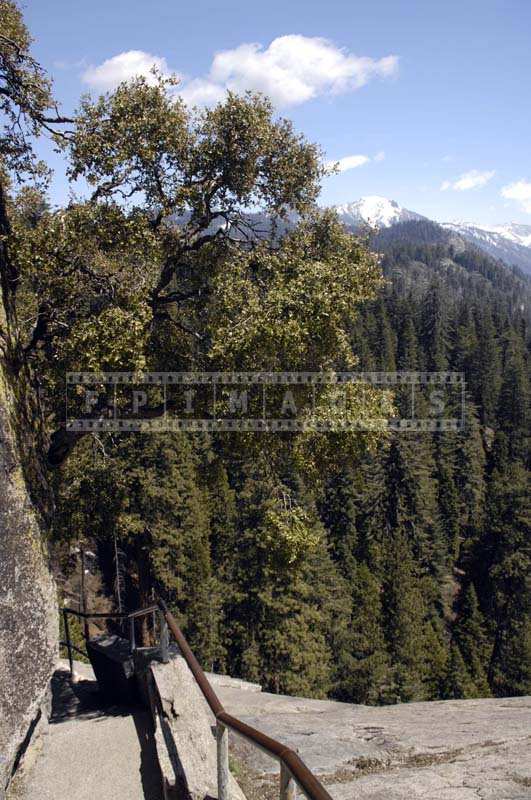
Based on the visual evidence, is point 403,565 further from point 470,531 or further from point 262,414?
point 262,414

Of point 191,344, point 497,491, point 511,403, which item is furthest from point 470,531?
point 191,344

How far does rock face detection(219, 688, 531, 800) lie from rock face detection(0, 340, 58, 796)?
2.78m

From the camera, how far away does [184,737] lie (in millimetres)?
7555

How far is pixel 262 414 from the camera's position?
33.1ft

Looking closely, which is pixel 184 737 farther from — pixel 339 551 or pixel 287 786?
pixel 339 551

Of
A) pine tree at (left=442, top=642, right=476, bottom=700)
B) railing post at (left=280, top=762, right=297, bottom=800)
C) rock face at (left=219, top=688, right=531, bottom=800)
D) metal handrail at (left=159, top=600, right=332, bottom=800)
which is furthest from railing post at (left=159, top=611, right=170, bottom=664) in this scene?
pine tree at (left=442, top=642, right=476, bottom=700)

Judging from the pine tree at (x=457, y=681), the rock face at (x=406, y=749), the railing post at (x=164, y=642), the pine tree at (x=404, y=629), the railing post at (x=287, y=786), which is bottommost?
the pine tree at (x=457, y=681)

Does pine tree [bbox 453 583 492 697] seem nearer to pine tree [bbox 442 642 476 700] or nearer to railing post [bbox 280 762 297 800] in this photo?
pine tree [bbox 442 642 476 700]

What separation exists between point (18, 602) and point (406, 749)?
5.48 metres

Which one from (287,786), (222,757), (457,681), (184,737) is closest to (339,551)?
(457,681)

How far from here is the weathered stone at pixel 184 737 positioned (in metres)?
6.53

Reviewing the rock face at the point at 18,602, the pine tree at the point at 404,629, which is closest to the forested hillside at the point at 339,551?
the pine tree at the point at 404,629

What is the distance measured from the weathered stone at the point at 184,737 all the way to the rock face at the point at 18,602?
1630 mm

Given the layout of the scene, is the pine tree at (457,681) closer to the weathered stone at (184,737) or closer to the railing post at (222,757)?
the weathered stone at (184,737)
